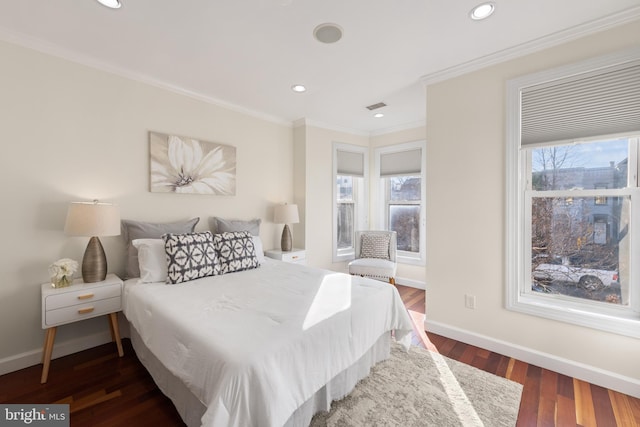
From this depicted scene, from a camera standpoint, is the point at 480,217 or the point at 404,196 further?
the point at 404,196

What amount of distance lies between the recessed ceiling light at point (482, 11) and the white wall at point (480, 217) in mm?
684

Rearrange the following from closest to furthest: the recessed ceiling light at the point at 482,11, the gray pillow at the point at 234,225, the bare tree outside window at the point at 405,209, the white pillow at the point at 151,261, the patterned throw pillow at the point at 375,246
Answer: the recessed ceiling light at the point at 482,11 < the white pillow at the point at 151,261 < the gray pillow at the point at 234,225 < the patterned throw pillow at the point at 375,246 < the bare tree outside window at the point at 405,209

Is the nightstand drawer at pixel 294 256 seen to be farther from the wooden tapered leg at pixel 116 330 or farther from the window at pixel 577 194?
the window at pixel 577 194

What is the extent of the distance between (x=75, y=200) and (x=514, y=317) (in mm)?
3937

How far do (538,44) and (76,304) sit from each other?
13.6 ft

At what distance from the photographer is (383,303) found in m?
2.04

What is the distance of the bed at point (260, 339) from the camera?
1.14 meters

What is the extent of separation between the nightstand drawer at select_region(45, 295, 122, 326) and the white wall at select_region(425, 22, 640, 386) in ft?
9.55

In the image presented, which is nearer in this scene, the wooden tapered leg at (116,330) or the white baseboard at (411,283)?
the wooden tapered leg at (116,330)

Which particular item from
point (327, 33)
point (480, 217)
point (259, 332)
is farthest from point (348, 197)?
point (259, 332)

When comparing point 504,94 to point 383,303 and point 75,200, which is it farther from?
point 75,200

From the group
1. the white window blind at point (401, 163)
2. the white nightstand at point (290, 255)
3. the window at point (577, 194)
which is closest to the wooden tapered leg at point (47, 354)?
the white nightstand at point (290, 255)

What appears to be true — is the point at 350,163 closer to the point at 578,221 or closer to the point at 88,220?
the point at 578,221

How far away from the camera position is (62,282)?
6.88ft
